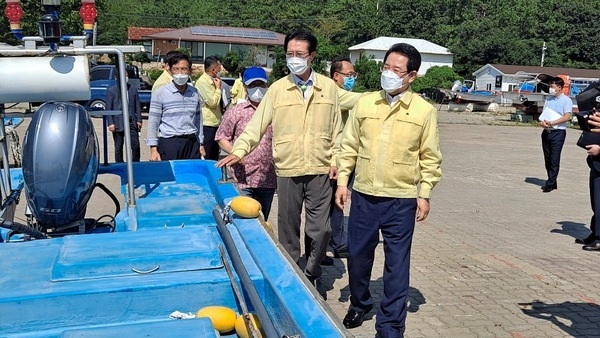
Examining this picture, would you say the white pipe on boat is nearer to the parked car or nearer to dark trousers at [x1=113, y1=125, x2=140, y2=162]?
dark trousers at [x1=113, y1=125, x2=140, y2=162]

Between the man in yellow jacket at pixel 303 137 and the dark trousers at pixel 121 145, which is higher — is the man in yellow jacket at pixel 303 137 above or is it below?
above

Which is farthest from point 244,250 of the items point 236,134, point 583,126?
point 583,126

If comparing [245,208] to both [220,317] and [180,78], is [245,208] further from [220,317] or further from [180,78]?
[180,78]

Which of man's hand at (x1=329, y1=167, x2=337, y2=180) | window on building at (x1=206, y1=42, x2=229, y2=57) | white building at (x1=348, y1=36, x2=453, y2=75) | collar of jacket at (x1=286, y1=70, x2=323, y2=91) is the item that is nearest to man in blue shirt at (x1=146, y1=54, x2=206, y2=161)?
collar of jacket at (x1=286, y1=70, x2=323, y2=91)

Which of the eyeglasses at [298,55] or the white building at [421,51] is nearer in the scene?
the eyeglasses at [298,55]

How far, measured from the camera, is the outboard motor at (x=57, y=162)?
134 inches

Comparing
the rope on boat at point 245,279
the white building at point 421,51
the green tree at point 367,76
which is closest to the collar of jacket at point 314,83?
the rope on boat at point 245,279

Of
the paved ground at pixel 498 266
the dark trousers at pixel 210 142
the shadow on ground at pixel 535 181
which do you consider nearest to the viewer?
the paved ground at pixel 498 266

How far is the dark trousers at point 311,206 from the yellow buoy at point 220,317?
1.79m

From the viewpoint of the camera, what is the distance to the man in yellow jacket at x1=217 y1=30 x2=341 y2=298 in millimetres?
4371

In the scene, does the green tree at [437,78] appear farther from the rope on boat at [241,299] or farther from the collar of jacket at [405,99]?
the rope on boat at [241,299]

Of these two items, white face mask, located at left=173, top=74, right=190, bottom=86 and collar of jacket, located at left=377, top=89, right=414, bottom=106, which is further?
white face mask, located at left=173, top=74, right=190, bottom=86

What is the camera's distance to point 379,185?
153 inches

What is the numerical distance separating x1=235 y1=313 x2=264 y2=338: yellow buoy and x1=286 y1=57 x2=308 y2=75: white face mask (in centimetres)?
208
